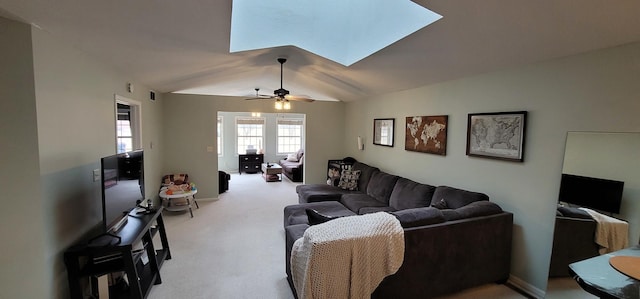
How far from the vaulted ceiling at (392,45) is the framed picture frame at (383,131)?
41.4 inches

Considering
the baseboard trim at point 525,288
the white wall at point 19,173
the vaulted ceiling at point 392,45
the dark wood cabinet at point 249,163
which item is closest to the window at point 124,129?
the vaulted ceiling at point 392,45

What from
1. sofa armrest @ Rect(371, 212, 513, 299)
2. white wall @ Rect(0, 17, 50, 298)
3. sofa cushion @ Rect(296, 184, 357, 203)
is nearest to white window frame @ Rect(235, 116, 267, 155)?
sofa cushion @ Rect(296, 184, 357, 203)

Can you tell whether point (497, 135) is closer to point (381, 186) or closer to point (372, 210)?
point (372, 210)

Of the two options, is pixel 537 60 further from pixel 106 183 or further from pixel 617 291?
pixel 106 183

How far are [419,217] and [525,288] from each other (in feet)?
4.83

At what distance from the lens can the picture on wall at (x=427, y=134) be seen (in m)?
3.63

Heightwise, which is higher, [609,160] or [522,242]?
[609,160]

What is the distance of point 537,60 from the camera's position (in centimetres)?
245

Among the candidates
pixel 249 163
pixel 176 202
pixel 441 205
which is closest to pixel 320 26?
pixel 441 205

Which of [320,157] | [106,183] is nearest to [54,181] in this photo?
[106,183]

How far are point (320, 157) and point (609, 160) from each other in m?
5.10

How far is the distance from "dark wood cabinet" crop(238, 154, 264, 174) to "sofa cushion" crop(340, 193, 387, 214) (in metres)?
5.70

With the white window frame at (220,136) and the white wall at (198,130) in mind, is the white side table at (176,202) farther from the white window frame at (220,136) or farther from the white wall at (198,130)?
the white window frame at (220,136)

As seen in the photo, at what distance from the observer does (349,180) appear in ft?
17.0
